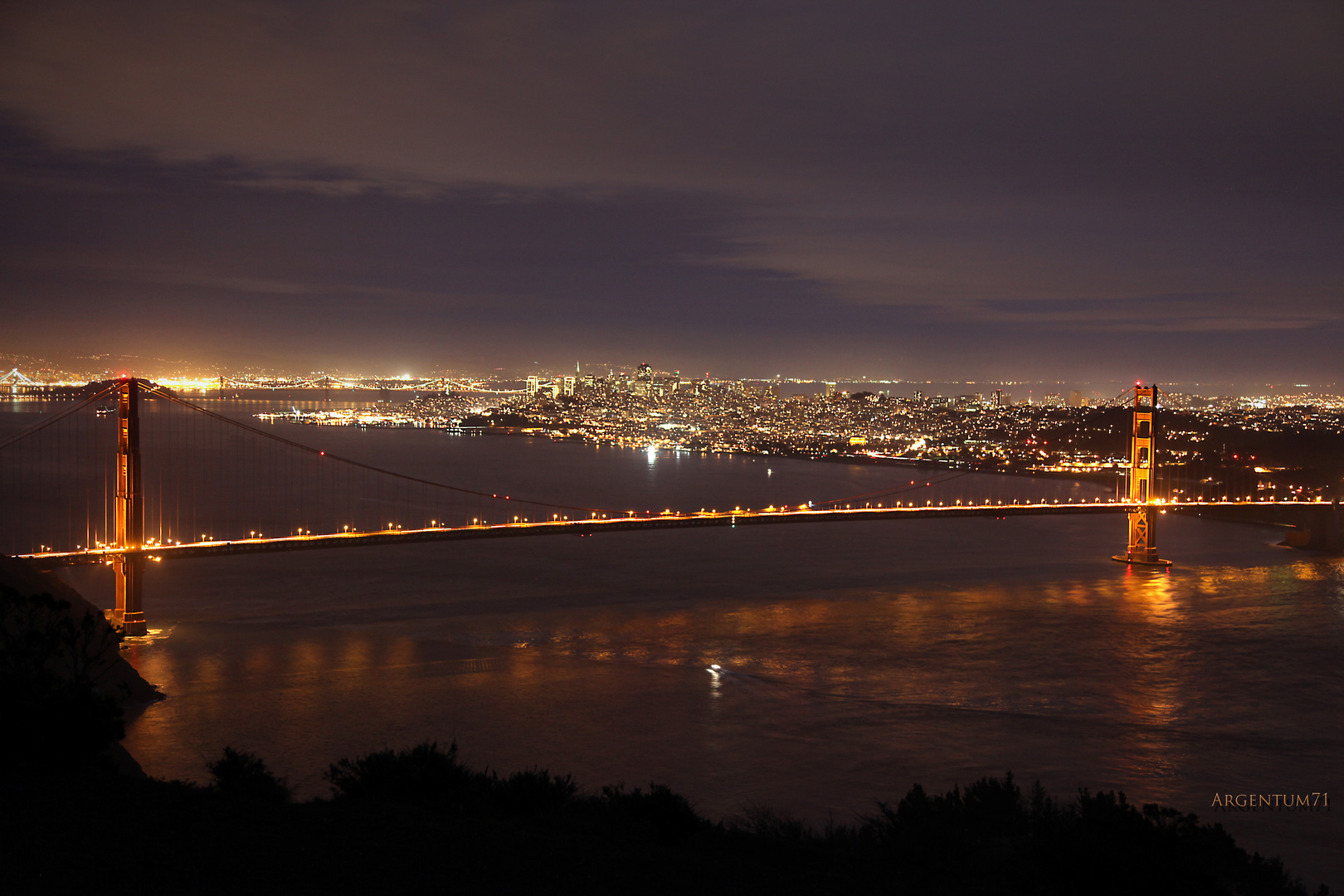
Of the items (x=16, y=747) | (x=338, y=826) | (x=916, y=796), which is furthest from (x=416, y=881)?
(x=916, y=796)

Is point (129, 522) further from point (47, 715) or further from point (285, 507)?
point (285, 507)

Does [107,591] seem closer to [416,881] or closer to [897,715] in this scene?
[897,715]

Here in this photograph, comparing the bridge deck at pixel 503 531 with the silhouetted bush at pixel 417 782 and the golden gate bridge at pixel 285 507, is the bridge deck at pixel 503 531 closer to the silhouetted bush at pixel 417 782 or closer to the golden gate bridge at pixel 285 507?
the golden gate bridge at pixel 285 507

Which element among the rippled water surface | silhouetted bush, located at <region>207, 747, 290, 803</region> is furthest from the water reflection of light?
silhouetted bush, located at <region>207, 747, 290, 803</region>

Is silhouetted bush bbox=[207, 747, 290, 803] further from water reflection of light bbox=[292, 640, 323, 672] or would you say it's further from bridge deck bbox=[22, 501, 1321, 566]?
bridge deck bbox=[22, 501, 1321, 566]

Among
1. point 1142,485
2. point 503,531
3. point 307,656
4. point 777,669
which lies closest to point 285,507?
point 503,531
